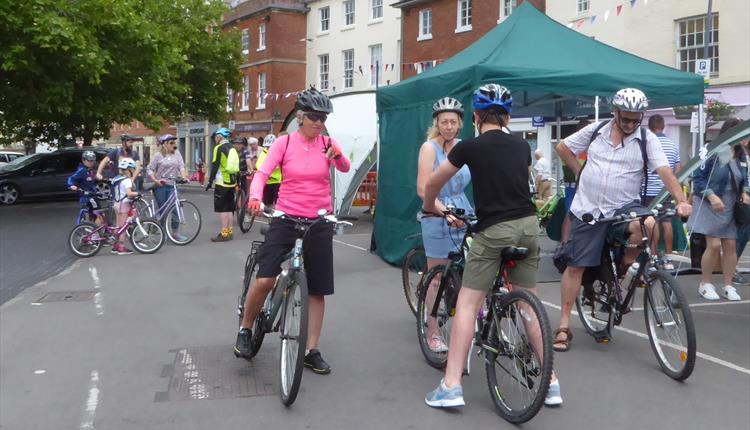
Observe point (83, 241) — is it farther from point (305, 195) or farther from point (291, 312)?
point (291, 312)

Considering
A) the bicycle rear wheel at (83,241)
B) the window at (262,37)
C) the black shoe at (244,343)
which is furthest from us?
the window at (262,37)

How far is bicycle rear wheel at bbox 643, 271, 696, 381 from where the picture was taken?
16.6ft

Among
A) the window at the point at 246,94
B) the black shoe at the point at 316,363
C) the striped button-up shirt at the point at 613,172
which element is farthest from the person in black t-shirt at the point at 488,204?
the window at the point at 246,94

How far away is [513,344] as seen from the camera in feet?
14.5

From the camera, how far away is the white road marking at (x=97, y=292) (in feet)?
26.3

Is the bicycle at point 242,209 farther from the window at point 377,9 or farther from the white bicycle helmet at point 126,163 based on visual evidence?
the window at point 377,9

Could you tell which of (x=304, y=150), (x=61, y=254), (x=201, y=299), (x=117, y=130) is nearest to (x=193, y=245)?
(x=61, y=254)

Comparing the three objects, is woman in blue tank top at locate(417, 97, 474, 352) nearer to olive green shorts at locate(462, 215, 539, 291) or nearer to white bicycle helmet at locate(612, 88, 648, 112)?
olive green shorts at locate(462, 215, 539, 291)

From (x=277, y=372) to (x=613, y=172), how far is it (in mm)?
2782

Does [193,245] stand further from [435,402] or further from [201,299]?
[435,402]

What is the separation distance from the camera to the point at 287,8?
46.5m

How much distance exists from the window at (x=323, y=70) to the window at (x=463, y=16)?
1288cm

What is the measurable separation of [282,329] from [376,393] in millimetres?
732

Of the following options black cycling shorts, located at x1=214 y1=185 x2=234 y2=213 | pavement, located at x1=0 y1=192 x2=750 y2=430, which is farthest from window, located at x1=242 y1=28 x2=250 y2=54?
pavement, located at x1=0 y1=192 x2=750 y2=430
